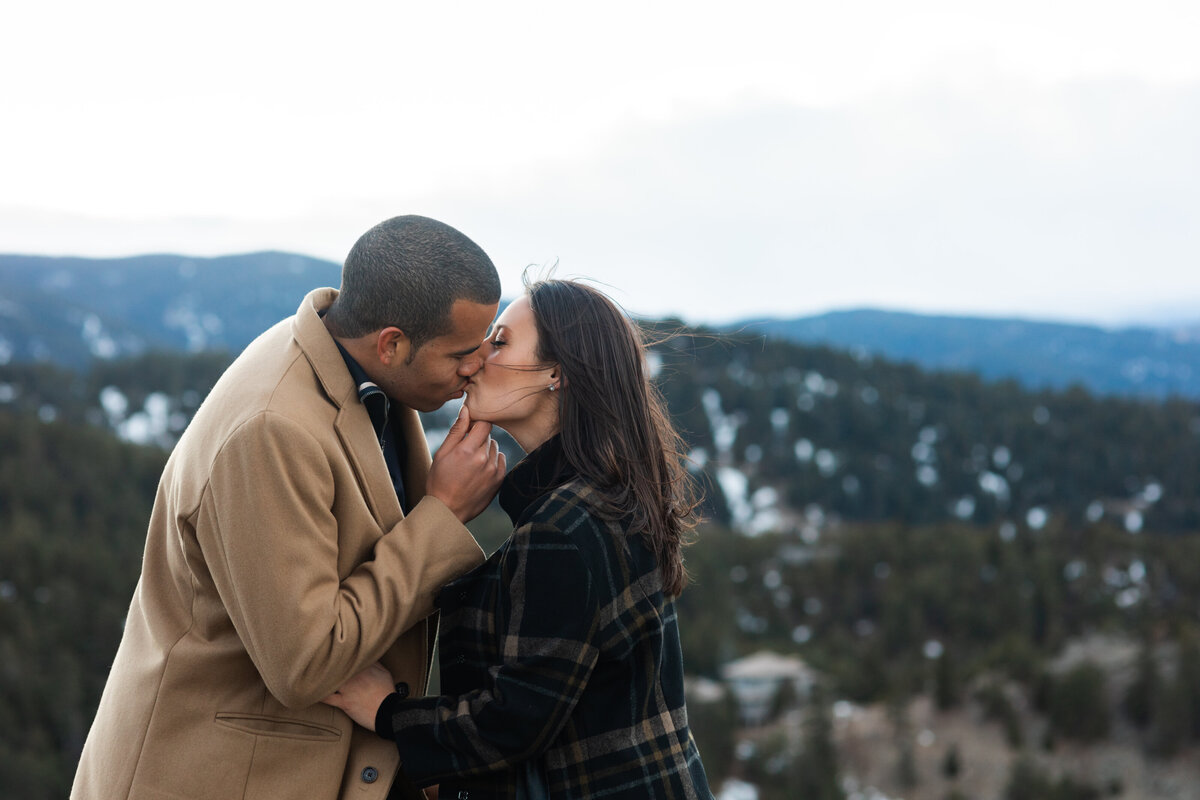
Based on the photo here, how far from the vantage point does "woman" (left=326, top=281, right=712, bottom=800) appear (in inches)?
95.4

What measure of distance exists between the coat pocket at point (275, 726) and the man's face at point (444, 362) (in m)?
0.90

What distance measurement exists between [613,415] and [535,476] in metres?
0.27

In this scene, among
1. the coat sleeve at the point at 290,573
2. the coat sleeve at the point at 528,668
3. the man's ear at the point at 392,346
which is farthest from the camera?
the man's ear at the point at 392,346

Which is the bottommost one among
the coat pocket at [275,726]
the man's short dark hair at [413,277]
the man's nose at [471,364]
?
the coat pocket at [275,726]

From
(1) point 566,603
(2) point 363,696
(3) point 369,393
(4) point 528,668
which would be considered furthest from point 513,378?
(2) point 363,696

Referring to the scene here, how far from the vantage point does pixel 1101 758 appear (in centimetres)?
2394

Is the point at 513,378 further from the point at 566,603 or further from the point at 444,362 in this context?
the point at 566,603

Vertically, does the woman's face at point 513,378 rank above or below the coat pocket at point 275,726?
above

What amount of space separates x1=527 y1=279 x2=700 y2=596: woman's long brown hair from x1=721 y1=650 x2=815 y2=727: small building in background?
33.9 metres

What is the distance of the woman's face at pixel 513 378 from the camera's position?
2770 millimetres

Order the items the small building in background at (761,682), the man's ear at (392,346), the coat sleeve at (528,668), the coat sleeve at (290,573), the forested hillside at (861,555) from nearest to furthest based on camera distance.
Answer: the coat sleeve at (290,573)
the coat sleeve at (528,668)
the man's ear at (392,346)
the forested hillside at (861,555)
the small building in background at (761,682)

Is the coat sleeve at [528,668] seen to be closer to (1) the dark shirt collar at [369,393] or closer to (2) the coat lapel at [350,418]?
(2) the coat lapel at [350,418]

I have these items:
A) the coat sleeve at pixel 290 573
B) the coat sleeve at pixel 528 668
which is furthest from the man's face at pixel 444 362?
the coat sleeve at pixel 528 668

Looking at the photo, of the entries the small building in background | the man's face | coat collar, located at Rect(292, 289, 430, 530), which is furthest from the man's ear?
the small building in background
